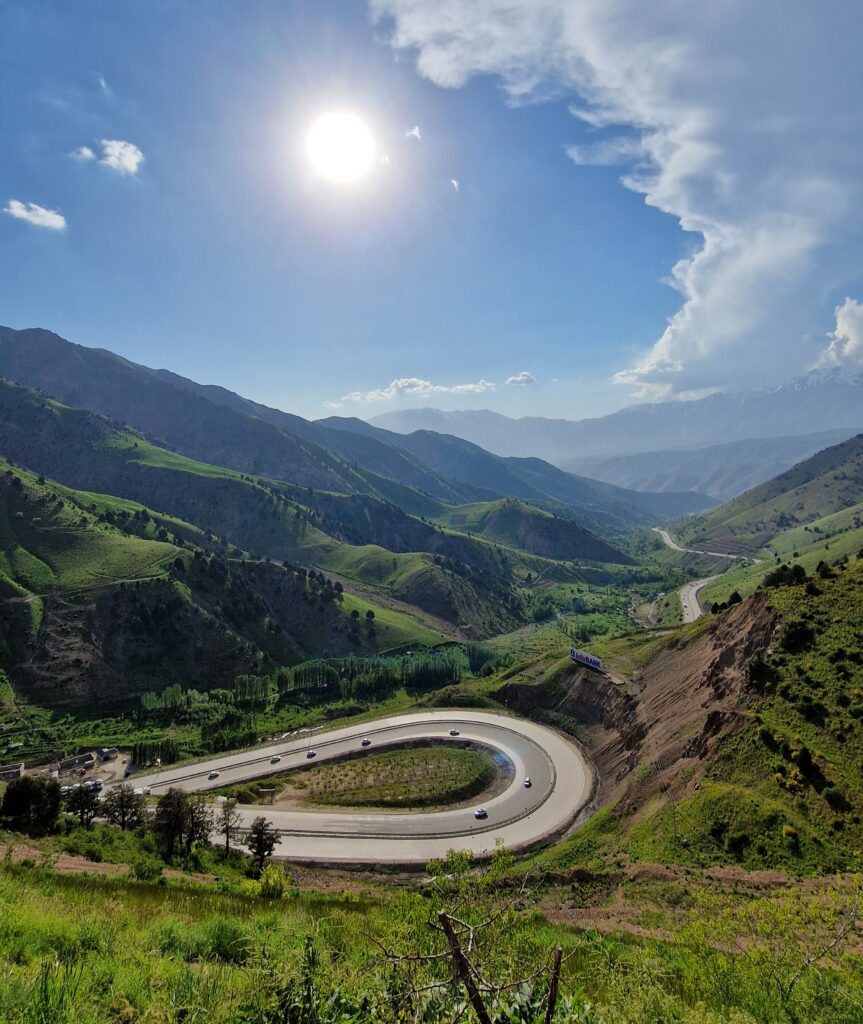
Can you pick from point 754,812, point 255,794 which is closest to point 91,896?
point 754,812

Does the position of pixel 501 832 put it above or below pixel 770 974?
below

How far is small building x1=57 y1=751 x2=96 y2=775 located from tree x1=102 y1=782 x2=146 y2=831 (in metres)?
45.2

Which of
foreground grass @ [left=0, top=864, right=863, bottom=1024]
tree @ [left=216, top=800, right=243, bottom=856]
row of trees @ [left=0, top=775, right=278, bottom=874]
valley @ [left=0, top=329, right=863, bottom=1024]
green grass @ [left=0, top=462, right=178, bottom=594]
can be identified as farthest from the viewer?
green grass @ [left=0, top=462, right=178, bottom=594]

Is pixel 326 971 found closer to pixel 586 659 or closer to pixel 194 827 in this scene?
pixel 194 827

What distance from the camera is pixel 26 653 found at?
10944 cm

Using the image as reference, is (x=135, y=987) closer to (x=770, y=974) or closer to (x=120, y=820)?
(x=770, y=974)

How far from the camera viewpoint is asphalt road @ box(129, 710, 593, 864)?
175 ft

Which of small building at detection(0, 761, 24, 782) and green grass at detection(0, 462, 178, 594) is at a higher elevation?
green grass at detection(0, 462, 178, 594)

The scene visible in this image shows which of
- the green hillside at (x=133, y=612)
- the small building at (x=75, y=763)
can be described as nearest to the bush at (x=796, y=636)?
the small building at (x=75, y=763)

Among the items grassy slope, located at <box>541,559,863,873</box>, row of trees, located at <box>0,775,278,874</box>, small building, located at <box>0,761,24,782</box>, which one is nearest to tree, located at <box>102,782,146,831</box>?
row of trees, located at <box>0,775,278,874</box>

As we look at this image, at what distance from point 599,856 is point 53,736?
100 metres

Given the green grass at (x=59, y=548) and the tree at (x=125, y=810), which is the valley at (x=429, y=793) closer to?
the tree at (x=125, y=810)

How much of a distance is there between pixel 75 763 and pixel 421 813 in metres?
63.8

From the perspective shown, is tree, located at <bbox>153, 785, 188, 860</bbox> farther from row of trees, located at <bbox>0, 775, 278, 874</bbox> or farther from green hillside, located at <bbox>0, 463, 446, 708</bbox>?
green hillside, located at <bbox>0, 463, 446, 708</bbox>
